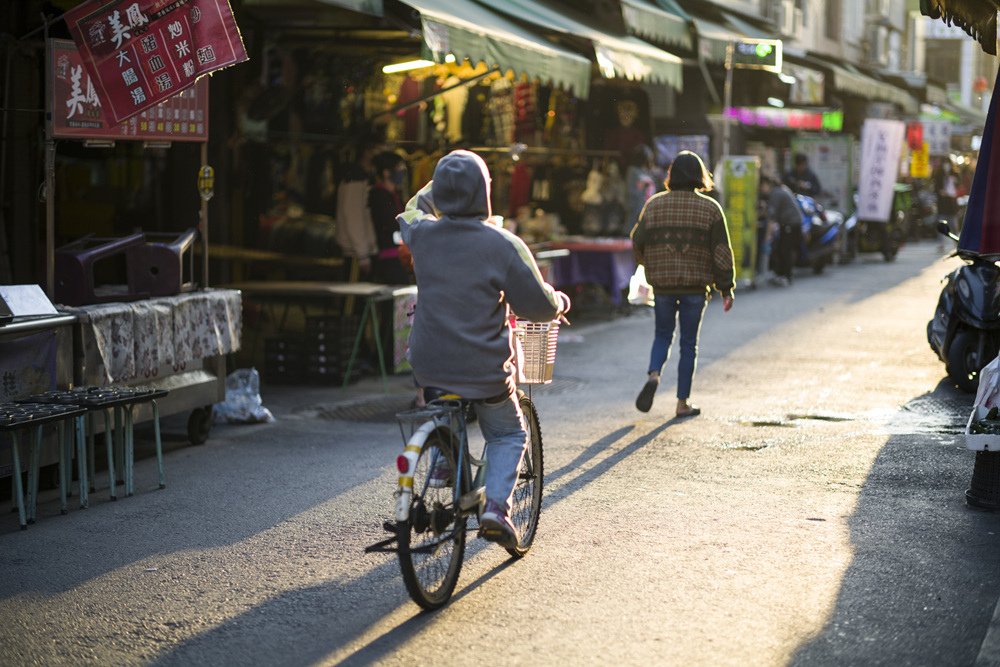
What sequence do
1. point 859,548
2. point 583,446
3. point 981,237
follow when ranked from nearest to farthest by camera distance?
point 859,548 → point 981,237 → point 583,446

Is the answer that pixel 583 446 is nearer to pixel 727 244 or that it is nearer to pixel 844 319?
pixel 727 244

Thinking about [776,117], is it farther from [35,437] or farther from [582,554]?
[582,554]

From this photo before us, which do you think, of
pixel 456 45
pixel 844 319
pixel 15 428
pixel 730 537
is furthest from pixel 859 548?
pixel 844 319

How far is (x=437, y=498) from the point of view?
19.0 feet

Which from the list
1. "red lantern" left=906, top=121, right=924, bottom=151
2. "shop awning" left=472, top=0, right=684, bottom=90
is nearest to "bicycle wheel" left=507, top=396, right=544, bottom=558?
"shop awning" left=472, top=0, right=684, bottom=90

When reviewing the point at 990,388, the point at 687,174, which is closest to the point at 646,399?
the point at 687,174

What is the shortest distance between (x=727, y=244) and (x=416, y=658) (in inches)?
231

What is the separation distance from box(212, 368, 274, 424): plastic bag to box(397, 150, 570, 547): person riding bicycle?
4.69 meters

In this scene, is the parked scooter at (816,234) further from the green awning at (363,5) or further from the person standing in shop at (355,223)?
the green awning at (363,5)

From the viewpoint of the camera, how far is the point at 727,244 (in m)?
10.4

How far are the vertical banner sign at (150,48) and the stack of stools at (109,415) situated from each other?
1570 mm

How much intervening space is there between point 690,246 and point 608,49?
601 centimetres

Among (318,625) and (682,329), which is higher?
(682,329)

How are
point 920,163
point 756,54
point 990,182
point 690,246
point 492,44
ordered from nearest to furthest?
point 990,182 → point 690,246 → point 492,44 → point 756,54 → point 920,163
